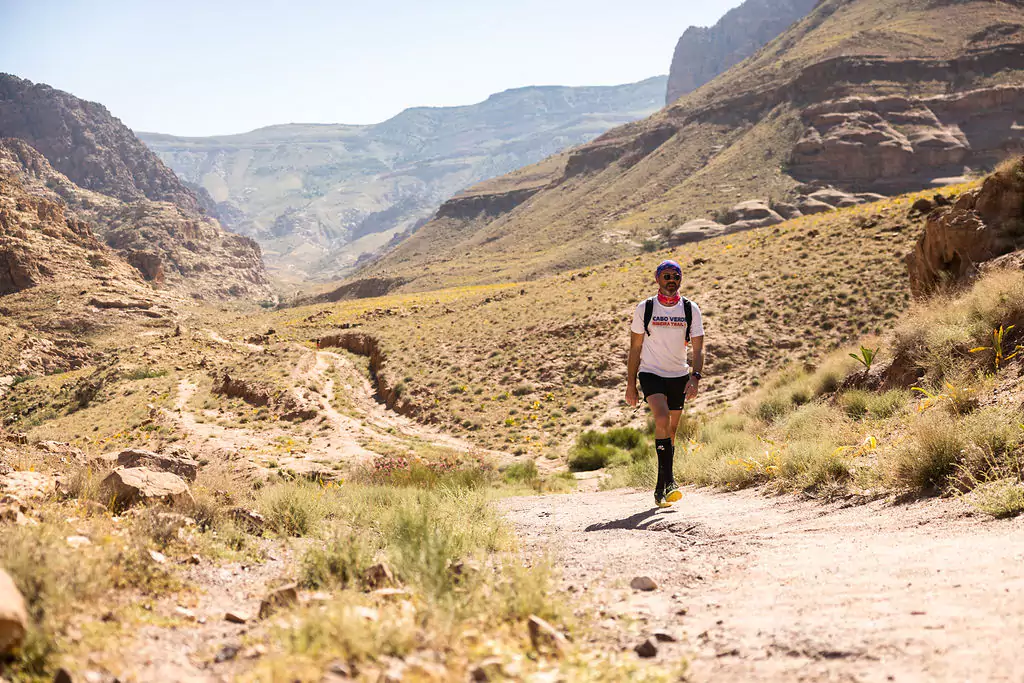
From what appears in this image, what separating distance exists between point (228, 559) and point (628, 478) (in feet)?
22.1

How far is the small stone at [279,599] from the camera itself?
10.7ft

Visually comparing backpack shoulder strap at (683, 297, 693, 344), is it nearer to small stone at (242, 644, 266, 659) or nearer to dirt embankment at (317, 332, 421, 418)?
small stone at (242, 644, 266, 659)

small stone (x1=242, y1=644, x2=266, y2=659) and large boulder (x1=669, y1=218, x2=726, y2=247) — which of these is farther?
large boulder (x1=669, y1=218, x2=726, y2=247)

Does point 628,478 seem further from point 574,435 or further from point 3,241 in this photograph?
point 3,241

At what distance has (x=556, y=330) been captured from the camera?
27562 millimetres

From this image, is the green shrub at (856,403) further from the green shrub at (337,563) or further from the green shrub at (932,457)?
the green shrub at (337,563)

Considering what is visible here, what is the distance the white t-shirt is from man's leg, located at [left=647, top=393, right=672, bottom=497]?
0.88 ft

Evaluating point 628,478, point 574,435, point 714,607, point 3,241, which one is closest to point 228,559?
point 714,607

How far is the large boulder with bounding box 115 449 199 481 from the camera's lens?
8273 millimetres

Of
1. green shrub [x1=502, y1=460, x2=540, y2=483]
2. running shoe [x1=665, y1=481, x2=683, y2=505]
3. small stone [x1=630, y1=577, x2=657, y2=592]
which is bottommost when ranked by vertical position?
green shrub [x1=502, y1=460, x2=540, y2=483]

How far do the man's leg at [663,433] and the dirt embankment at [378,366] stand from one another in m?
17.0

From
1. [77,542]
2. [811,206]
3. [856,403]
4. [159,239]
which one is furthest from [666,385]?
[159,239]

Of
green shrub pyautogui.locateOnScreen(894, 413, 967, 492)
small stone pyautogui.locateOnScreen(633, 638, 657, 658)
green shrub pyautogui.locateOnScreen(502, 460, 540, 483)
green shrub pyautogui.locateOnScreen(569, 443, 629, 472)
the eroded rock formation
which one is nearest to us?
small stone pyautogui.locateOnScreen(633, 638, 657, 658)

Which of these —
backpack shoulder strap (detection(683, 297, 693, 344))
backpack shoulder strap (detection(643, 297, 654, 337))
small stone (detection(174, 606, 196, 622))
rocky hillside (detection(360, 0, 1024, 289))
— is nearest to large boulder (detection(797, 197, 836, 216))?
rocky hillside (detection(360, 0, 1024, 289))
